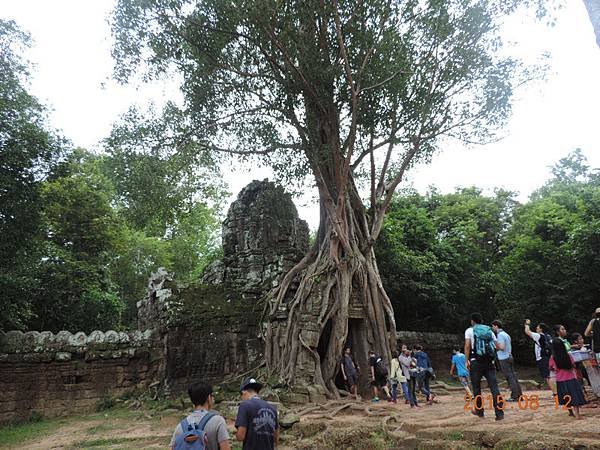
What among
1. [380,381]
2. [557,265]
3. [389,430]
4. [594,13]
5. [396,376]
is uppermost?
[594,13]

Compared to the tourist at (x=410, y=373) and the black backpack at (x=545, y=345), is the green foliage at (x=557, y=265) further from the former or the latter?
the tourist at (x=410, y=373)

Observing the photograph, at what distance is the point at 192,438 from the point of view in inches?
117

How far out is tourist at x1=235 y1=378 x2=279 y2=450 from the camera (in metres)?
3.51

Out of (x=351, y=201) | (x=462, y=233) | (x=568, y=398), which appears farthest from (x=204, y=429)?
(x=462, y=233)

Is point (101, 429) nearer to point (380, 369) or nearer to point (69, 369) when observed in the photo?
point (69, 369)

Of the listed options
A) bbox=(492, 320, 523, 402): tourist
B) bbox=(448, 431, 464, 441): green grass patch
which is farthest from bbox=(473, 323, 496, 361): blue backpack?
bbox=(492, 320, 523, 402): tourist

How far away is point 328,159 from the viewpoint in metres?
10.6

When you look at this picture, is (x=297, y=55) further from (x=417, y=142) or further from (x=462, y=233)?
(x=462, y=233)

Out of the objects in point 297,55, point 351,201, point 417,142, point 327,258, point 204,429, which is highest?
point 297,55

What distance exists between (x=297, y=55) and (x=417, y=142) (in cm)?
379

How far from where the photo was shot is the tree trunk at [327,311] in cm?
973

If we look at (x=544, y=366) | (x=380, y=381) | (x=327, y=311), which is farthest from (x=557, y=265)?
(x=327, y=311)

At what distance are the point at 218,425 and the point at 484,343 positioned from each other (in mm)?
4123
